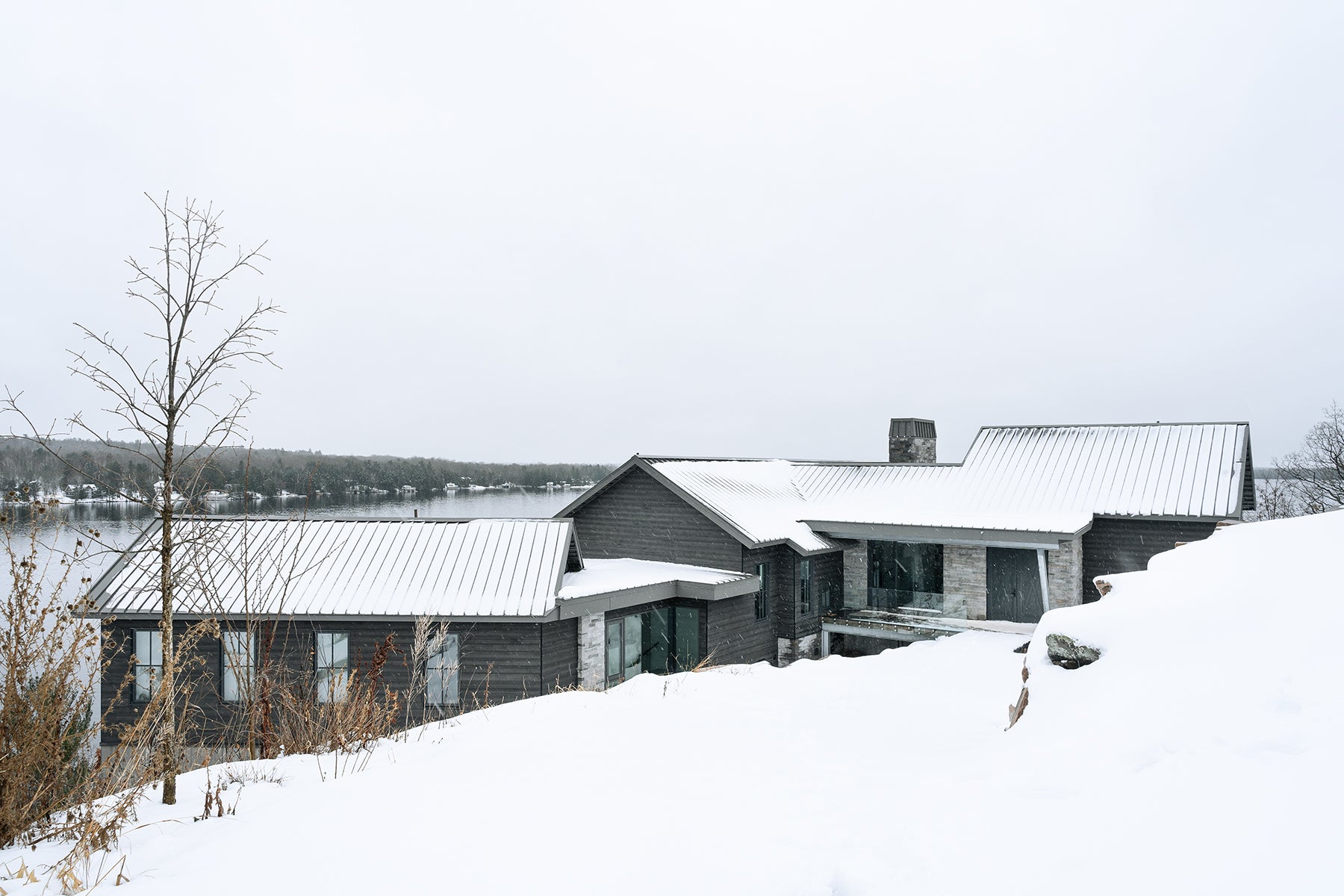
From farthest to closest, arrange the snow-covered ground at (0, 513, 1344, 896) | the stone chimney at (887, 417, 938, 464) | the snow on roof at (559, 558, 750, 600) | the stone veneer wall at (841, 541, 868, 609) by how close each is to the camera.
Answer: the stone chimney at (887, 417, 938, 464) < the stone veneer wall at (841, 541, 868, 609) < the snow on roof at (559, 558, 750, 600) < the snow-covered ground at (0, 513, 1344, 896)

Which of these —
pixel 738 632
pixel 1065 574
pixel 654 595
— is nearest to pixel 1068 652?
pixel 654 595

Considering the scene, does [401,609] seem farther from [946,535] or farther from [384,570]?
[946,535]

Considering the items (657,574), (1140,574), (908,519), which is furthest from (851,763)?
(908,519)

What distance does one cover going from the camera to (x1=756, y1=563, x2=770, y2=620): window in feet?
65.0

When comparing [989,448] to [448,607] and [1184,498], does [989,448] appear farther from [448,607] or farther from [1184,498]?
[448,607]

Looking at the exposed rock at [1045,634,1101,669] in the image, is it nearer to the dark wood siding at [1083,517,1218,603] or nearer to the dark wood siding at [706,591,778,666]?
the dark wood siding at [706,591,778,666]

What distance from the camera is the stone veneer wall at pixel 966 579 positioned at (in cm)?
2006

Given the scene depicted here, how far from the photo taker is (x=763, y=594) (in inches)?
789

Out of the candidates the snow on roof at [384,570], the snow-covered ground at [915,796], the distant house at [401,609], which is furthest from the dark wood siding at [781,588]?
the snow-covered ground at [915,796]

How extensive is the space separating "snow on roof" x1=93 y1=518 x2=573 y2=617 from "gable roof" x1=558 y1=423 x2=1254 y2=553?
16.6 feet

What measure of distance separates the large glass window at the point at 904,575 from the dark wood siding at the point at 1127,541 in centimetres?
380

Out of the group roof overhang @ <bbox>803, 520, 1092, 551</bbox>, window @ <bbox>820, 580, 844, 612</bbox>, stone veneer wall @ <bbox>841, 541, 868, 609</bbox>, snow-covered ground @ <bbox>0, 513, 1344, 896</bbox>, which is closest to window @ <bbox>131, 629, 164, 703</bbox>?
snow-covered ground @ <bbox>0, 513, 1344, 896</bbox>

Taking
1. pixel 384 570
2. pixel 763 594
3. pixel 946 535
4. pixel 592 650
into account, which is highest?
pixel 946 535

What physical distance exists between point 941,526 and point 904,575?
2873 mm
